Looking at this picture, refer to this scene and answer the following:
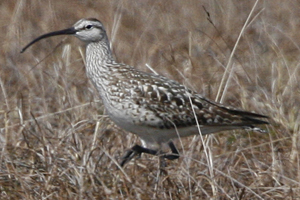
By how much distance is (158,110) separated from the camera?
22.4 feet

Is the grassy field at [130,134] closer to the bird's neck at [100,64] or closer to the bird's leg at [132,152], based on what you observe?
the bird's leg at [132,152]

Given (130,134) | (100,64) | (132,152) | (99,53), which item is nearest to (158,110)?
(132,152)

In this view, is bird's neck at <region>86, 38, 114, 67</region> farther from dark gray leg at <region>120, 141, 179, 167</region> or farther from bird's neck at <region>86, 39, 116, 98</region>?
dark gray leg at <region>120, 141, 179, 167</region>

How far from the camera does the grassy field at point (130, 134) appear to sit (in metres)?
5.75

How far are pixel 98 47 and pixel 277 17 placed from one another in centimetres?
455

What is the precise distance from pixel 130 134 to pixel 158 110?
2.09ft

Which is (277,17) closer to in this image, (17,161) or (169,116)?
(169,116)

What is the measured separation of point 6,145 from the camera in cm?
645

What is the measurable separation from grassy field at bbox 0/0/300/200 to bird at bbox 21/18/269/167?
183 mm

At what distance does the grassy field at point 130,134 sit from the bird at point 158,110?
183 millimetres

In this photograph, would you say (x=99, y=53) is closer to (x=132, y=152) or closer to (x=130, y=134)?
(x=130, y=134)

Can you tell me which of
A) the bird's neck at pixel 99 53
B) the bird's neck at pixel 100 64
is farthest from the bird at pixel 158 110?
the bird's neck at pixel 99 53

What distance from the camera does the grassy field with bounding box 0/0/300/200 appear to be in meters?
5.75

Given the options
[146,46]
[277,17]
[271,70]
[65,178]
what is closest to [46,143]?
[65,178]
